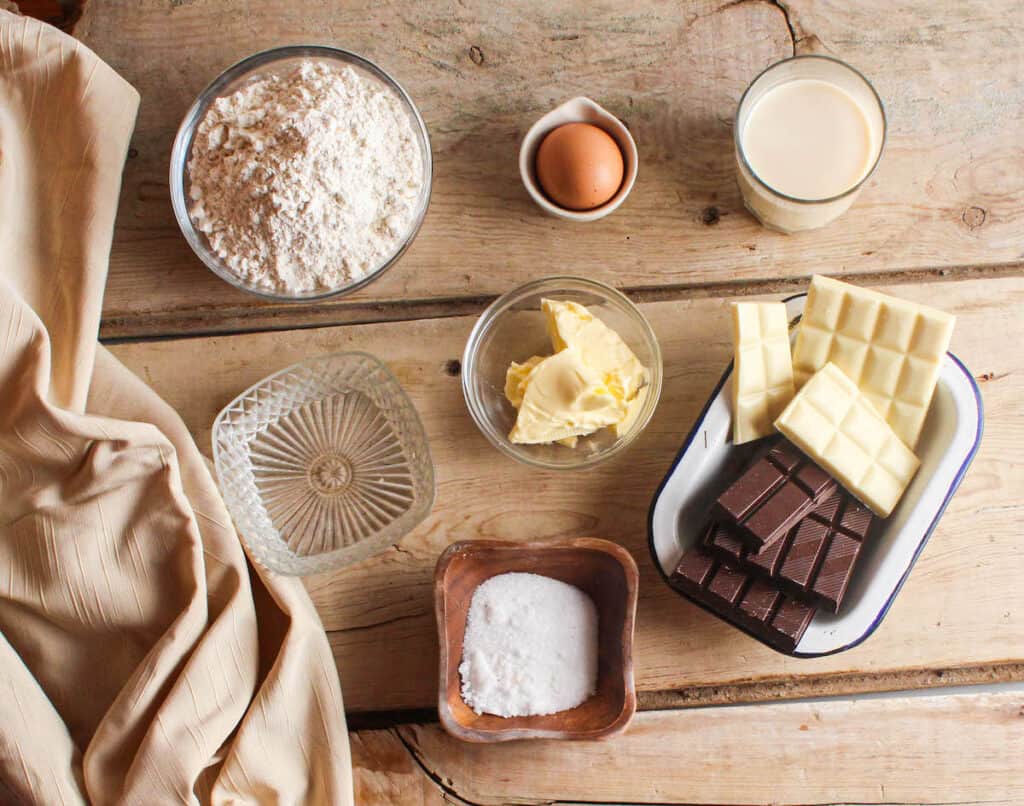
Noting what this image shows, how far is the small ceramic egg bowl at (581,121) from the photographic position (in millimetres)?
1142

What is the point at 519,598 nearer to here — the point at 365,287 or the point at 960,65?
the point at 365,287

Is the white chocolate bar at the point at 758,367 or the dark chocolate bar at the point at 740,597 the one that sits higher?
the white chocolate bar at the point at 758,367

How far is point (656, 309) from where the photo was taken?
Result: 1209mm

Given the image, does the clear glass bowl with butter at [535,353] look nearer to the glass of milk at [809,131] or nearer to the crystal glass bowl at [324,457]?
the crystal glass bowl at [324,457]

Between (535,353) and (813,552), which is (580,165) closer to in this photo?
→ (535,353)

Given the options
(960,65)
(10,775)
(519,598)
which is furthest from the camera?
(960,65)

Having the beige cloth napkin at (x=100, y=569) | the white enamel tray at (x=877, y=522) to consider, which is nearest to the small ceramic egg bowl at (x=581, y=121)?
the white enamel tray at (x=877, y=522)

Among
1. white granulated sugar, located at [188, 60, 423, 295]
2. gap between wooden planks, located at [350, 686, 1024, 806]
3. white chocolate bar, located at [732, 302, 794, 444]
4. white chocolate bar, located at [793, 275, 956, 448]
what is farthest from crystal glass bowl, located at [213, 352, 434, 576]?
white chocolate bar, located at [793, 275, 956, 448]

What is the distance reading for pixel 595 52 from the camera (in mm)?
1233

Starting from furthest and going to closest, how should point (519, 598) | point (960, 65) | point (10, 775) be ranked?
point (960, 65) → point (519, 598) → point (10, 775)

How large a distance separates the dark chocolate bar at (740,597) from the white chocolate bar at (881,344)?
249mm

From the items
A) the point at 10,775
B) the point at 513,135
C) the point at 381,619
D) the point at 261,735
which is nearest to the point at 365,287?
the point at 513,135

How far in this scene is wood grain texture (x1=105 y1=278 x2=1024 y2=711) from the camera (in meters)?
1.17

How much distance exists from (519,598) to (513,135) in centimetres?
61
